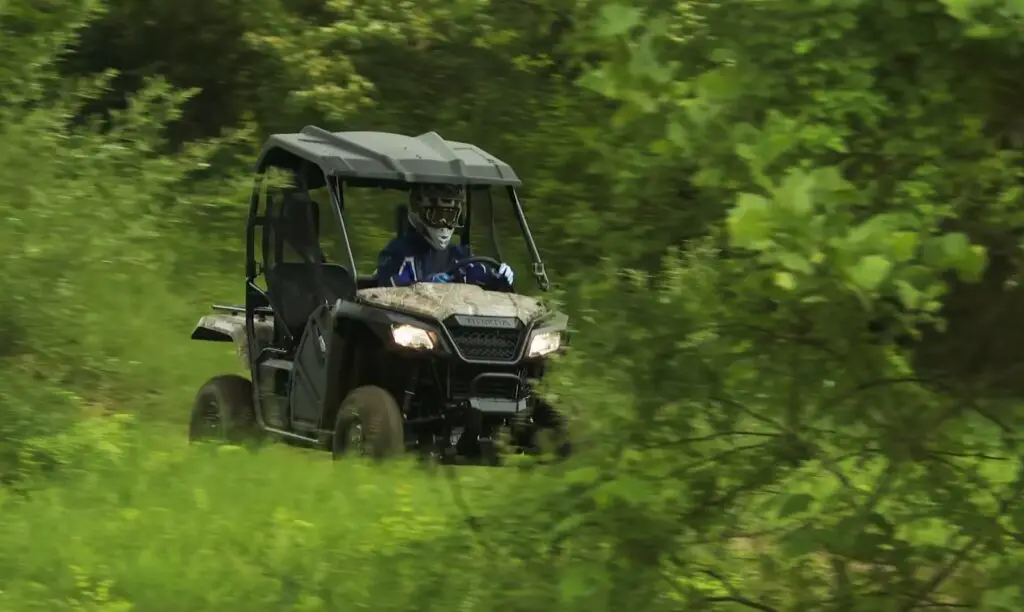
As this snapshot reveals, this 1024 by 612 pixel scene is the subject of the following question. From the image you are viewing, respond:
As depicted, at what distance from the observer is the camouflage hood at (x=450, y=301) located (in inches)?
338

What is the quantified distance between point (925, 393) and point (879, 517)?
0.35m

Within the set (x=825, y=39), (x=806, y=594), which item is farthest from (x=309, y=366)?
(x=825, y=39)

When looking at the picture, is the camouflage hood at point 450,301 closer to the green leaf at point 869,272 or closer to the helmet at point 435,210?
the helmet at point 435,210

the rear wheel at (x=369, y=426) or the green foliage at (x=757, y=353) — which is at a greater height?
the green foliage at (x=757, y=353)

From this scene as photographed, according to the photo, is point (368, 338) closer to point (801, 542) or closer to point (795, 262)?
point (801, 542)

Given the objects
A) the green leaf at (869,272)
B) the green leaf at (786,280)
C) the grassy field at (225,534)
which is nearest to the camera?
the green leaf at (869,272)

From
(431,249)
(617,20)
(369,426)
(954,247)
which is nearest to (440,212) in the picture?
(431,249)

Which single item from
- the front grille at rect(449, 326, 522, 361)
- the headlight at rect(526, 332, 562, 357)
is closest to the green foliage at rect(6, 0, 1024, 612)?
the front grille at rect(449, 326, 522, 361)

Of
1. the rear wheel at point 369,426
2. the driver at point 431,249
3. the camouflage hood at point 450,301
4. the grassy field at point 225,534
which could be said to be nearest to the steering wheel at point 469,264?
the driver at point 431,249

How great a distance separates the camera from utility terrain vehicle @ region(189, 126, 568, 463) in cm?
855

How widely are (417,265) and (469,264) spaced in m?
0.31

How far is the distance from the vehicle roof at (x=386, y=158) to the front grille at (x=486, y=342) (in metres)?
1.01

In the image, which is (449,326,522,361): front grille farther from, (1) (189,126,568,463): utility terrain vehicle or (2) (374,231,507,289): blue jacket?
(2) (374,231,507,289): blue jacket

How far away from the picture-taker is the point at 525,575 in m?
4.77
